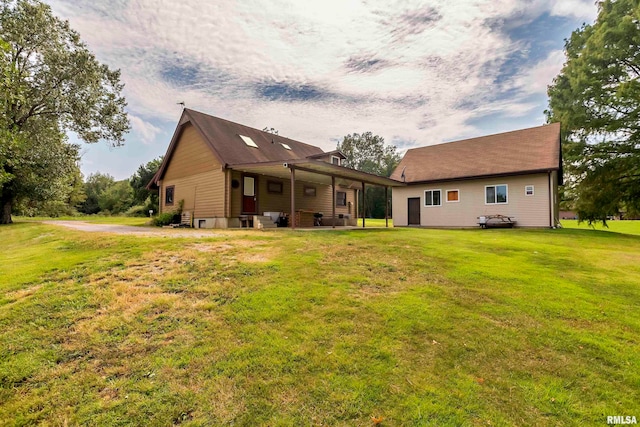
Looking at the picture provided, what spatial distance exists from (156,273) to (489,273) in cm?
620

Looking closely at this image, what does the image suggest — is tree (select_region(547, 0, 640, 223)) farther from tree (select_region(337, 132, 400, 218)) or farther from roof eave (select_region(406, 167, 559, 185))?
tree (select_region(337, 132, 400, 218))

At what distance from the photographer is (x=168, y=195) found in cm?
1919

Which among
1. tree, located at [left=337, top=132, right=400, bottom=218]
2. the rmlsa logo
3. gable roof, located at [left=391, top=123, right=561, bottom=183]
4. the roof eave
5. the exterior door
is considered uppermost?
tree, located at [left=337, top=132, right=400, bottom=218]

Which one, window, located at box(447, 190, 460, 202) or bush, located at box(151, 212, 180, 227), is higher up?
window, located at box(447, 190, 460, 202)

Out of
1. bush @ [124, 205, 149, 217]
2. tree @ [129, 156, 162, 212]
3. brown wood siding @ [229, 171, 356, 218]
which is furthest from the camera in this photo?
tree @ [129, 156, 162, 212]

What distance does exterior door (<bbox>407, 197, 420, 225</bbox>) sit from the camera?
20.7m

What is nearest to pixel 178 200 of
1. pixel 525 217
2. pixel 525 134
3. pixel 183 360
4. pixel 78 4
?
pixel 78 4

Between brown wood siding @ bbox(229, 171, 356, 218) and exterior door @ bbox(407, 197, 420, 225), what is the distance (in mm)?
4619

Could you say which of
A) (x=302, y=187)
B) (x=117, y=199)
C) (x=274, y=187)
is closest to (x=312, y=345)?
(x=274, y=187)

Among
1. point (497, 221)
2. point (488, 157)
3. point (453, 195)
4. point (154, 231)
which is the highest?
point (488, 157)

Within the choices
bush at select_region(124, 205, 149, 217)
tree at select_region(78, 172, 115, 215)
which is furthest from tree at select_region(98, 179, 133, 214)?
bush at select_region(124, 205, 149, 217)

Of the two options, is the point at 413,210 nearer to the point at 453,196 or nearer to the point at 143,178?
the point at 453,196

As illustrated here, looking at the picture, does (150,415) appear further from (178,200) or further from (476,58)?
(476,58)

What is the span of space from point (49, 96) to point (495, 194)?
27186 mm
